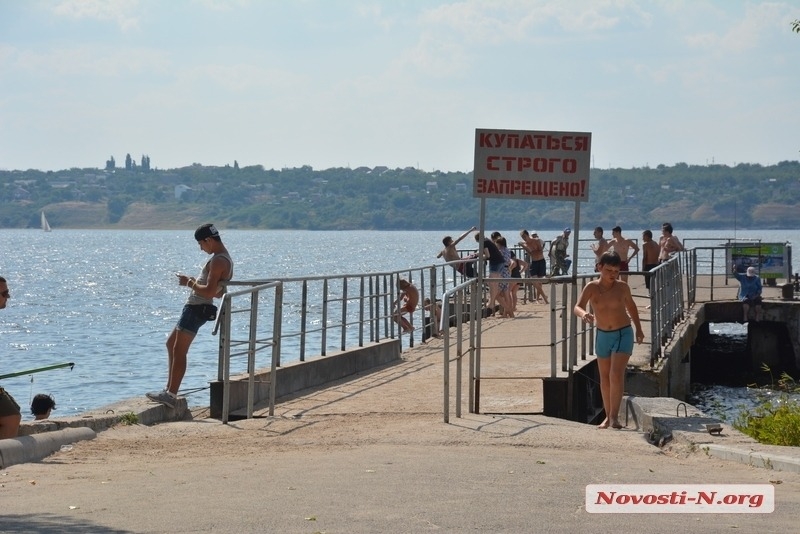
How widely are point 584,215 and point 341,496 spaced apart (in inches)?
7021

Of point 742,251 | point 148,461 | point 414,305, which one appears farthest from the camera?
point 742,251

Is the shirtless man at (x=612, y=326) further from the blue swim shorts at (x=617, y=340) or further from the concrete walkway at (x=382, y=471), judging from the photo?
the concrete walkway at (x=382, y=471)

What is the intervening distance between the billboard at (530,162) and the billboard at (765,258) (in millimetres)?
21010

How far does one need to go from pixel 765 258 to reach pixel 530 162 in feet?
71.7

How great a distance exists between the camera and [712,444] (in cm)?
1038

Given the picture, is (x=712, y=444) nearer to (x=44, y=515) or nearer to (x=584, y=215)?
(x=44, y=515)

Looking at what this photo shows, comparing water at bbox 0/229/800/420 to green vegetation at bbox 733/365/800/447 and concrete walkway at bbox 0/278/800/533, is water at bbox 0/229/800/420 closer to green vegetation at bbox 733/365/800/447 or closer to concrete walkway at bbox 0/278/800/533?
concrete walkway at bbox 0/278/800/533

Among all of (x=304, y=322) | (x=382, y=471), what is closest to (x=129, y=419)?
(x=382, y=471)

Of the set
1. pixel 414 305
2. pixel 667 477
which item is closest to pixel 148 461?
pixel 667 477

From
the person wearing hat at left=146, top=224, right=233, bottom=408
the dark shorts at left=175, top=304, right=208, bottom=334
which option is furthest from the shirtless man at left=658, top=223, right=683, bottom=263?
the dark shorts at left=175, top=304, right=208, bottom=334

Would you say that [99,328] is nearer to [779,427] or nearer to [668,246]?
[668,246]

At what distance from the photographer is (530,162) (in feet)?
40.9

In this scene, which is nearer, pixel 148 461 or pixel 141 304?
pixel 148 461

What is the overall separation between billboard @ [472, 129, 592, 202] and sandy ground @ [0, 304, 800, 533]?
1.98 m
